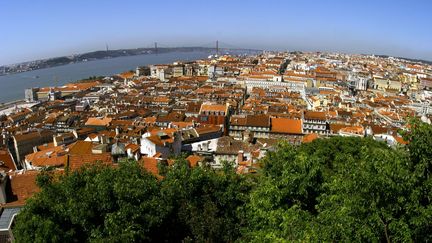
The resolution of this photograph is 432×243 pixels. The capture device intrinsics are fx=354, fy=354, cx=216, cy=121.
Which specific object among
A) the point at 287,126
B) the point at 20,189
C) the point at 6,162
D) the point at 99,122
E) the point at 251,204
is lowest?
the point at 287,126

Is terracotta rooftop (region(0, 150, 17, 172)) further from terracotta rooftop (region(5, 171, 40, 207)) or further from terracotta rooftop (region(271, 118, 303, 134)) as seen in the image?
terracotta rooftop (region(271, 118, 303, 134))

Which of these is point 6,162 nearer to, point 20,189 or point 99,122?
point 20,189

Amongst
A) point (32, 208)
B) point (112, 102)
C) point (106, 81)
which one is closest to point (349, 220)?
point (32, 208)

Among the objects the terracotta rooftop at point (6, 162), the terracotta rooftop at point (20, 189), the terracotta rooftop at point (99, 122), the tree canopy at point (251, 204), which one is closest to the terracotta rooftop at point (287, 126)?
the terracotta rooftop at point (99, 122)

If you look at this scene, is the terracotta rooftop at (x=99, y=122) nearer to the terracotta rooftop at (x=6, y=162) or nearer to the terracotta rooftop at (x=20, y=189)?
the terracotta rooftop at (x=6, y=162)

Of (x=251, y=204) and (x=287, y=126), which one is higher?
(x=251, y=204)

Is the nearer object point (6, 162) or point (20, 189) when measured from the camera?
point (20, 189)

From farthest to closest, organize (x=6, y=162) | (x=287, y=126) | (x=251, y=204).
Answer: (x=287, y=126) → (x=6, y=162) → (x=251, y=204)

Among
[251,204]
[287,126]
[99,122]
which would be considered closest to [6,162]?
[99,122]

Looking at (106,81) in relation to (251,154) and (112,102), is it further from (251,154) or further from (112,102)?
(251,154)
